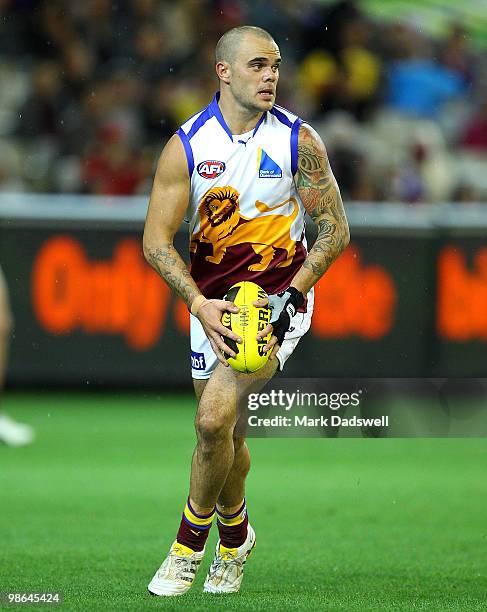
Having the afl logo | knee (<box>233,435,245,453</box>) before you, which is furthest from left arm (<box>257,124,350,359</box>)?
knee (<box>233,435,245,453</box>)

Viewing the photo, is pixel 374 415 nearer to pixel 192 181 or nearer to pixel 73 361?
pixel 192 181

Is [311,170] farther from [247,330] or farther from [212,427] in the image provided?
[212,427]

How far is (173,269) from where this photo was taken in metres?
6.18

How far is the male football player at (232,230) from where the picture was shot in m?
6.11

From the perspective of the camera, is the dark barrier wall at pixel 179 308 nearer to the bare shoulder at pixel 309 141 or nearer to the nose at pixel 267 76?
the bare shoulder at pixel 309 141

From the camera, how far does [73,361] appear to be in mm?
13094

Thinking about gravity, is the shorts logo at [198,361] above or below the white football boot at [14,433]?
above

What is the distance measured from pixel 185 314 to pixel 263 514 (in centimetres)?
478

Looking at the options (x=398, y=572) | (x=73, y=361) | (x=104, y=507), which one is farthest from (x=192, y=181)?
(x=73, y=361)

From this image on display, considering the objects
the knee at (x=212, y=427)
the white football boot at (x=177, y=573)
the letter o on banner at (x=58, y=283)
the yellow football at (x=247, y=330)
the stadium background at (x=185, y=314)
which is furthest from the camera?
the letter o on banner at (x=58, y=283)

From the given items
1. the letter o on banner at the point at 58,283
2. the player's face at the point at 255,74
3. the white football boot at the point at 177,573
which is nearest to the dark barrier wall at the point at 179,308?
the letter o on banner at the point at 58,283

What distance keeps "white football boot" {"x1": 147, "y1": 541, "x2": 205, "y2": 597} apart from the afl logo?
165 cm

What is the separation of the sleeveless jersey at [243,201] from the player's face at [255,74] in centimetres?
15

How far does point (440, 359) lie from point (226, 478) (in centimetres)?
718
